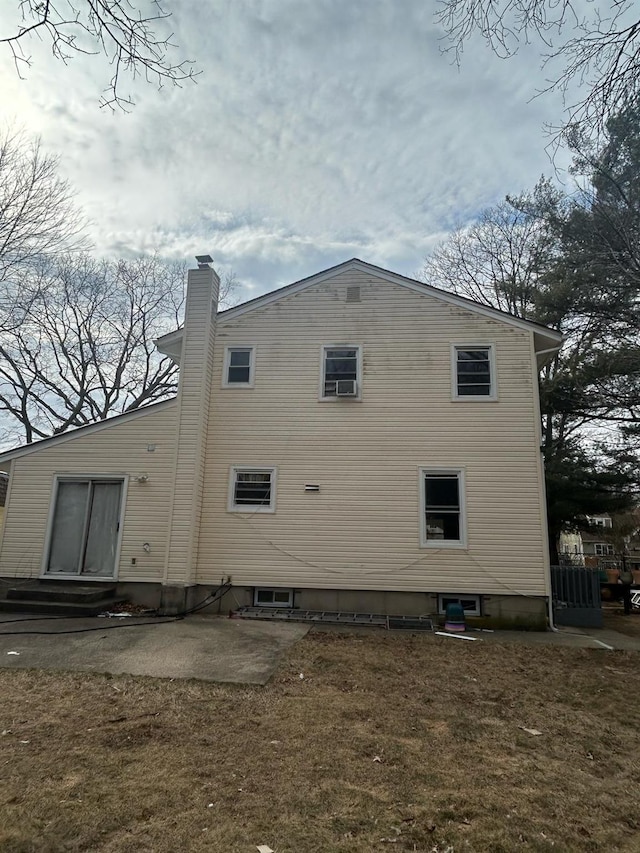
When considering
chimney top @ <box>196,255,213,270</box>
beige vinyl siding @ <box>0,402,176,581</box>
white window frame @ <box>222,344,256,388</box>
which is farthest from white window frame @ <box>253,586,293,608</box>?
chimney top @ <box>196,255,213,270</box>

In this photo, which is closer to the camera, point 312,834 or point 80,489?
point 312,834

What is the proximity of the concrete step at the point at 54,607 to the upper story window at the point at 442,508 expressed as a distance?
20.5 feet

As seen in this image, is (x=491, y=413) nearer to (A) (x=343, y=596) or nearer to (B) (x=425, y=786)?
(A) (x=343, y=596)

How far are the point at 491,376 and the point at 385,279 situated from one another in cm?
319

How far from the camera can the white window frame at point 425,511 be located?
9.88 m

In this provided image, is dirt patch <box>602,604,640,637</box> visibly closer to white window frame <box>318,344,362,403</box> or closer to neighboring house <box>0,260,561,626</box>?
neighboring house <box>0,260,561,626</box>

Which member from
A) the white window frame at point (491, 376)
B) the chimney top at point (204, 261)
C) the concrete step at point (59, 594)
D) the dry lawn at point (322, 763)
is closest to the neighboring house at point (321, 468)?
the white window frame at point (491, 376)

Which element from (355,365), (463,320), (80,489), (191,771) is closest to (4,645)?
(80,489)

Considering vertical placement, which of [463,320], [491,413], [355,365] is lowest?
[491,413]

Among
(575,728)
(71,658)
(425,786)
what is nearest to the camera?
(425,786)

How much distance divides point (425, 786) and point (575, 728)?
214 cm

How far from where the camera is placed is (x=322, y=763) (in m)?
3.72

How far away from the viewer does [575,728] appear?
4.70m

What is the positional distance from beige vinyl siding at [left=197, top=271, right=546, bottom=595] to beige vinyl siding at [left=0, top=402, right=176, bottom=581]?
0.97 metres
